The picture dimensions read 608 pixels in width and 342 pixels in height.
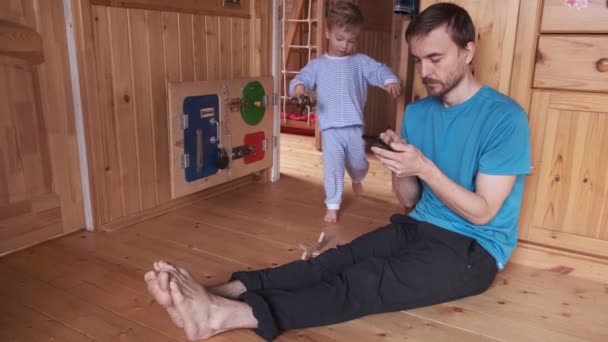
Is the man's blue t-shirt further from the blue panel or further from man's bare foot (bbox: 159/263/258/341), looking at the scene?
the blue panel

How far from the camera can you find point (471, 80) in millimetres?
1348

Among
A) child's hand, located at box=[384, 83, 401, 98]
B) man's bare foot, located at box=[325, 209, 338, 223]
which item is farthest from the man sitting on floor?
man's bare foot, located at box=[325, 209, 338, 223]

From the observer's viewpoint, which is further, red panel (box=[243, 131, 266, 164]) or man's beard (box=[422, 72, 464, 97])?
red panel (box=[243, 131, 266, 164])

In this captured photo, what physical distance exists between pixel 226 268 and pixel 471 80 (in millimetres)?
974

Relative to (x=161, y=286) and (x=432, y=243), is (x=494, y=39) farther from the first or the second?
(x=161, y=286)

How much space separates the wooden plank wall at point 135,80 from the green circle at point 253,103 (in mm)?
173

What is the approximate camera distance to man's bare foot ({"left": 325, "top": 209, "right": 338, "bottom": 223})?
217 cm

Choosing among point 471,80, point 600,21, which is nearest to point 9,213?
point 471,80

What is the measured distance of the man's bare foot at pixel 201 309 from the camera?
44.1 inches

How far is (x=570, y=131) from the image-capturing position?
1.53 metres

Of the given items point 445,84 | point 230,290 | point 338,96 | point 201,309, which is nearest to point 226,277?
point 230,290

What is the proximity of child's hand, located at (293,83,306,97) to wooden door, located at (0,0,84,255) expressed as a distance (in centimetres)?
92

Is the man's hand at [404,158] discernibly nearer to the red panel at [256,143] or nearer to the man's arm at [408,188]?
the man's arm at [408,188]

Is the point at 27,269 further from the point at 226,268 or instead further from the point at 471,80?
the point at 471,80
